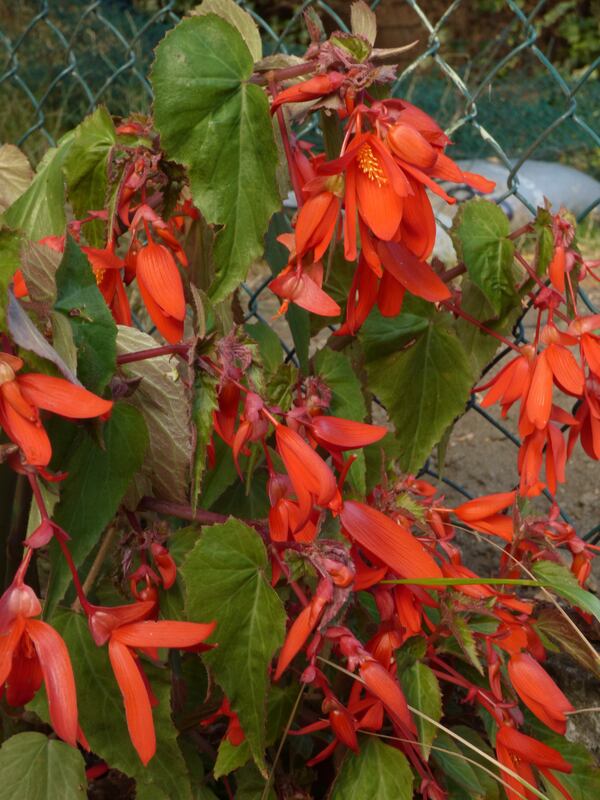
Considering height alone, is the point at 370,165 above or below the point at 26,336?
above

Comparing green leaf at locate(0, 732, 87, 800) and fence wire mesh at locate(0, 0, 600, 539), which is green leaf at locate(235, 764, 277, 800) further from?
fence wire mesh at locate(0, 0, 600, 539)

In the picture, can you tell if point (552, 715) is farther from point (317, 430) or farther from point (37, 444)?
point (37, 444)

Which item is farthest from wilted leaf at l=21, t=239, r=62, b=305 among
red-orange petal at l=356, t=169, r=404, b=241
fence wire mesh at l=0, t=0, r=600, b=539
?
fence wire mesh at l=0, t=0, r=600, b=539

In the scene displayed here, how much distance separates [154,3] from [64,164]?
19.6 ft

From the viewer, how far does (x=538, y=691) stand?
810mm

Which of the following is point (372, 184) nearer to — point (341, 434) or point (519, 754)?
point (341, 434)

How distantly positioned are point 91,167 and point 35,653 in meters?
0.46

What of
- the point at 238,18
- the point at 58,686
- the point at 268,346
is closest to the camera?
the point at 58,686

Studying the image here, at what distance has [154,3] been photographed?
6.48 metres

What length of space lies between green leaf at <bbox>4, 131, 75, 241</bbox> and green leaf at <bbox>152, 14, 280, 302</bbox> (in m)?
0.20

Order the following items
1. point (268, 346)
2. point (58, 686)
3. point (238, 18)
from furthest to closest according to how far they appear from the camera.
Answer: point (268, 346), point (238, 18), point (58, 686)

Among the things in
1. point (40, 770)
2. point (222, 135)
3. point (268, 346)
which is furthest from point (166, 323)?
point (40, 770)

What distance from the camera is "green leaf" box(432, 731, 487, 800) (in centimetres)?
89

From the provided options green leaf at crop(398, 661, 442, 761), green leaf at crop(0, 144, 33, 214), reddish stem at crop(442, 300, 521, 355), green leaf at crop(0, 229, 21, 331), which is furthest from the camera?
green leaf at crop(0, 144, 33, 214)
